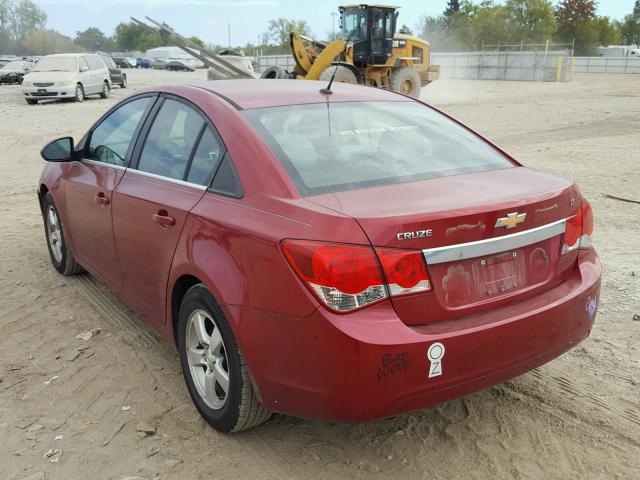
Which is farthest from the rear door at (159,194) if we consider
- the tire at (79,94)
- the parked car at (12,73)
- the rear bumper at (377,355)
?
the parked car at (12,73)

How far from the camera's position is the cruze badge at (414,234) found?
7.95 feet

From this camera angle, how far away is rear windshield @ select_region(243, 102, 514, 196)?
2.91 metres

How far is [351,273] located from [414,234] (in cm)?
29

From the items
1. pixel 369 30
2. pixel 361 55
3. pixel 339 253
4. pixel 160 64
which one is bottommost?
pixel 339 253

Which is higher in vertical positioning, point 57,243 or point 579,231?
point 579,231

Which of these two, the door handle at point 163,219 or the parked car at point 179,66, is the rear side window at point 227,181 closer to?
the door handle at point 163,219

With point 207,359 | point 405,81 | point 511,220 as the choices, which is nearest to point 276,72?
point 405,81

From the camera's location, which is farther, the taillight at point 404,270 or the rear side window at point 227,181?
the rear side window at point 227,181

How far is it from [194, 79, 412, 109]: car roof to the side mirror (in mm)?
1390

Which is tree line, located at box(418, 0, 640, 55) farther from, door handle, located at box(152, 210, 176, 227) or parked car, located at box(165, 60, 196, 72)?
door handle, located at box(152, 210, 176, 227)

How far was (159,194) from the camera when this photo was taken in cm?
338

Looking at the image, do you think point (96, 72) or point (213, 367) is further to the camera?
point (96, 72)

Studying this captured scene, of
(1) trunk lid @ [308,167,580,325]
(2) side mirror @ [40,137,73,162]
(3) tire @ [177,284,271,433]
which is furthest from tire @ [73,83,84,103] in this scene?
(1) trunk lid @ [308,167,580,325]

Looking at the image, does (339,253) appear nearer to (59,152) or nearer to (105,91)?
(59,152)
